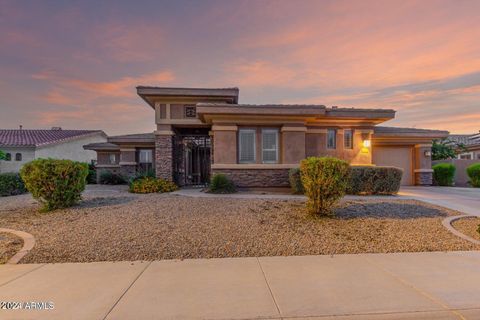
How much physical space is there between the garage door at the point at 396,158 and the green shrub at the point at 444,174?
1.96 m

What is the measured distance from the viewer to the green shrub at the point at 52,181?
23.2 ft

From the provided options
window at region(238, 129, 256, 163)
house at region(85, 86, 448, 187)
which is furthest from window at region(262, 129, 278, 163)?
window at region(238, 129, 256, 163)

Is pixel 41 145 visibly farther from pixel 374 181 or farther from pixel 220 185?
pixel 374 181

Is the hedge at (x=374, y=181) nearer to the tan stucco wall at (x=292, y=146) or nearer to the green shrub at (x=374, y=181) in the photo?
the green shrub at (x=374, y=181)

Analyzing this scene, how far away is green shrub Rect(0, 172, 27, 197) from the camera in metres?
11.3

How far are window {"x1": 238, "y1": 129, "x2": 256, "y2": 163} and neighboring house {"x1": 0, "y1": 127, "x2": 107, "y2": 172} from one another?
21119 mm

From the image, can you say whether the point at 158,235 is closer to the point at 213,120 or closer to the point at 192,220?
the point at 192,220

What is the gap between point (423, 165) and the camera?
14383 millimetres

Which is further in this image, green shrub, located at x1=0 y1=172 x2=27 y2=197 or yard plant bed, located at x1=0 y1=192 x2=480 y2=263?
green shrub, located at x1=0 y1=172 x2=27 y2=197

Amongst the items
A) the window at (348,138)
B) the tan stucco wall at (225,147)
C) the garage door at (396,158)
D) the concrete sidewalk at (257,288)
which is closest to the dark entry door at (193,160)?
the tan stucco wall at (225,147)

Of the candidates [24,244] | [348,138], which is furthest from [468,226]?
[24,244]

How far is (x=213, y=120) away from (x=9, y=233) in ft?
26.1

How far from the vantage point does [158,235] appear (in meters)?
5.24

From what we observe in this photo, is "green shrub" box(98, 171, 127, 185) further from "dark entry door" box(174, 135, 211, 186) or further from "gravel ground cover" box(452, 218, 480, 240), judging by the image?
"gravel ground cover" box(452, 218, 480, 240)
